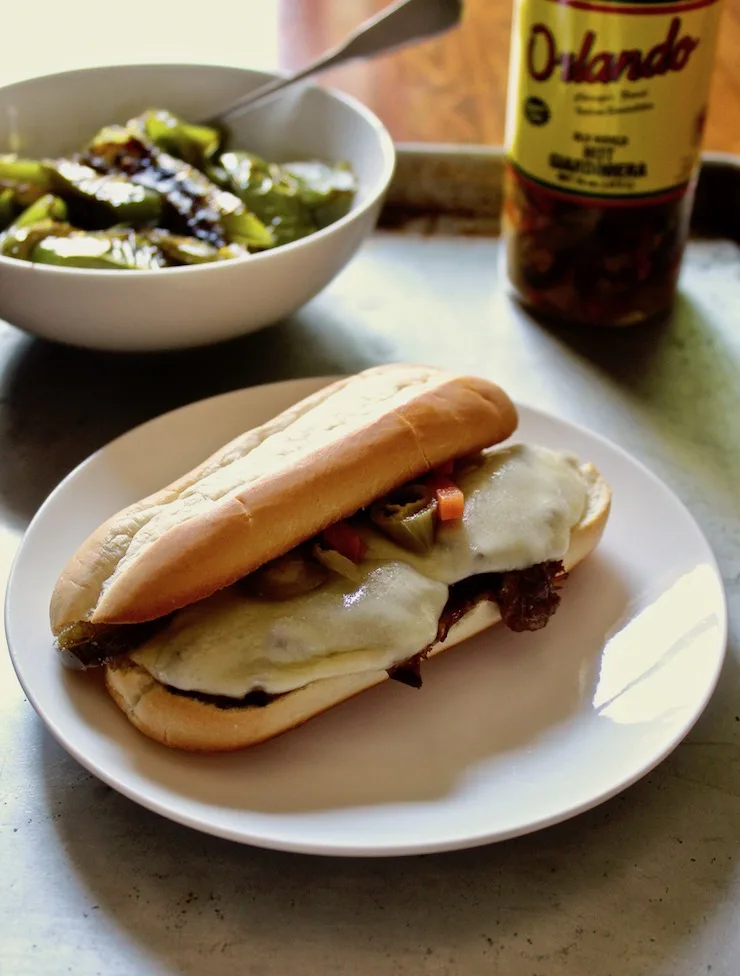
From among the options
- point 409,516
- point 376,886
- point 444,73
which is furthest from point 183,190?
point 444,73

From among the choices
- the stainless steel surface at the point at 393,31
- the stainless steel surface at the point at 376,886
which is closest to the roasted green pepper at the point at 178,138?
the stainless steel surface at the point at 393,31

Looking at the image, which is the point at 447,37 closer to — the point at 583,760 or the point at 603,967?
the point at 583,760

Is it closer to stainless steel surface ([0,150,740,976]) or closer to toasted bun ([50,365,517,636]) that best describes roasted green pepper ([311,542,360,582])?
toasted bun ([50,365,517,636])

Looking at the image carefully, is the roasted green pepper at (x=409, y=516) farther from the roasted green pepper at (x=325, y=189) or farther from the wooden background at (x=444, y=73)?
the wooden background at (x=444, y=73)

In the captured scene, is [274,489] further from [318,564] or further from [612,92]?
[612,92]

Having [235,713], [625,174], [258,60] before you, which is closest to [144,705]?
[235,713]

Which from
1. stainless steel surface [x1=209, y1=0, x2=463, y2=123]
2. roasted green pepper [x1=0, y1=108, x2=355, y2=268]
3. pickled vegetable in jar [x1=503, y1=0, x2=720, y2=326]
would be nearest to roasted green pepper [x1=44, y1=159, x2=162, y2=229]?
roasted green pepper [x1=0, y1=108, x2=355, y2=268]
